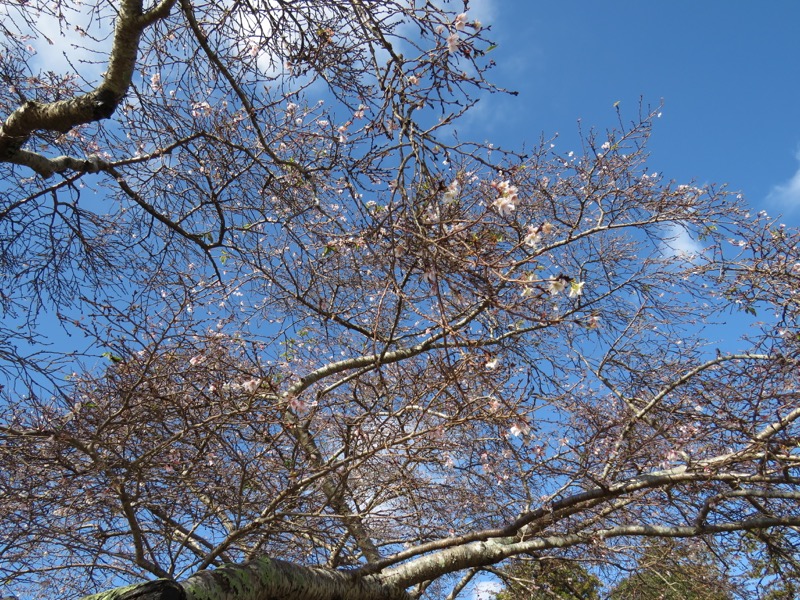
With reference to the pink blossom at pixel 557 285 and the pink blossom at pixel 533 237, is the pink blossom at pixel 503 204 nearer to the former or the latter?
the pink blossom at pixel 533 237

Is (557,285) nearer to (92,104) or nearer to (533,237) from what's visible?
(533,237)

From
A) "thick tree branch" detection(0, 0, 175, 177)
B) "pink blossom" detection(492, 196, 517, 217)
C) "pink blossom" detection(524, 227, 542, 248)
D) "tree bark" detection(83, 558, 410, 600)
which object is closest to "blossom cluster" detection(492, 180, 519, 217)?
"pink blossom" detection(492, 196, 517, 217)

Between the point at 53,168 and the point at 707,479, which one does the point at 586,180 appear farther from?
the point at 53,168

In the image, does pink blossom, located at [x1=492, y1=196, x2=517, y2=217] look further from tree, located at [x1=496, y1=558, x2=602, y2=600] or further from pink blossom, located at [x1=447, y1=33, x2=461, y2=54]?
tree, located at [x1=496, y1=558, x2=602, y2=600]

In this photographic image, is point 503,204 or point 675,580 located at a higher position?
point 503,204

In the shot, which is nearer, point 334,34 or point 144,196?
point 334,34

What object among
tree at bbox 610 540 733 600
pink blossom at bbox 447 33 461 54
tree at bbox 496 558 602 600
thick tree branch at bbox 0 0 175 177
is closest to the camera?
pink blossom at bbox 447 33 461 54

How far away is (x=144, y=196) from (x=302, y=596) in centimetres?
389

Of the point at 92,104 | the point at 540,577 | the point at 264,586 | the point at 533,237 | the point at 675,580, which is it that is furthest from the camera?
the point at 675,580

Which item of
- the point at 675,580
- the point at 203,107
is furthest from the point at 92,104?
the point at 675,580

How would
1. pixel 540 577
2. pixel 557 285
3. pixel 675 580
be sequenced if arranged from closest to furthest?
pixel 557 285 → pixel 540 577 → pixel 675 580

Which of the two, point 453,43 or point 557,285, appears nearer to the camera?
point 557,285

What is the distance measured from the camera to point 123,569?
464 centimetres

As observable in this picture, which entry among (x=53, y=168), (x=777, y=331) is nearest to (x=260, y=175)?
(x=53, y=168)
